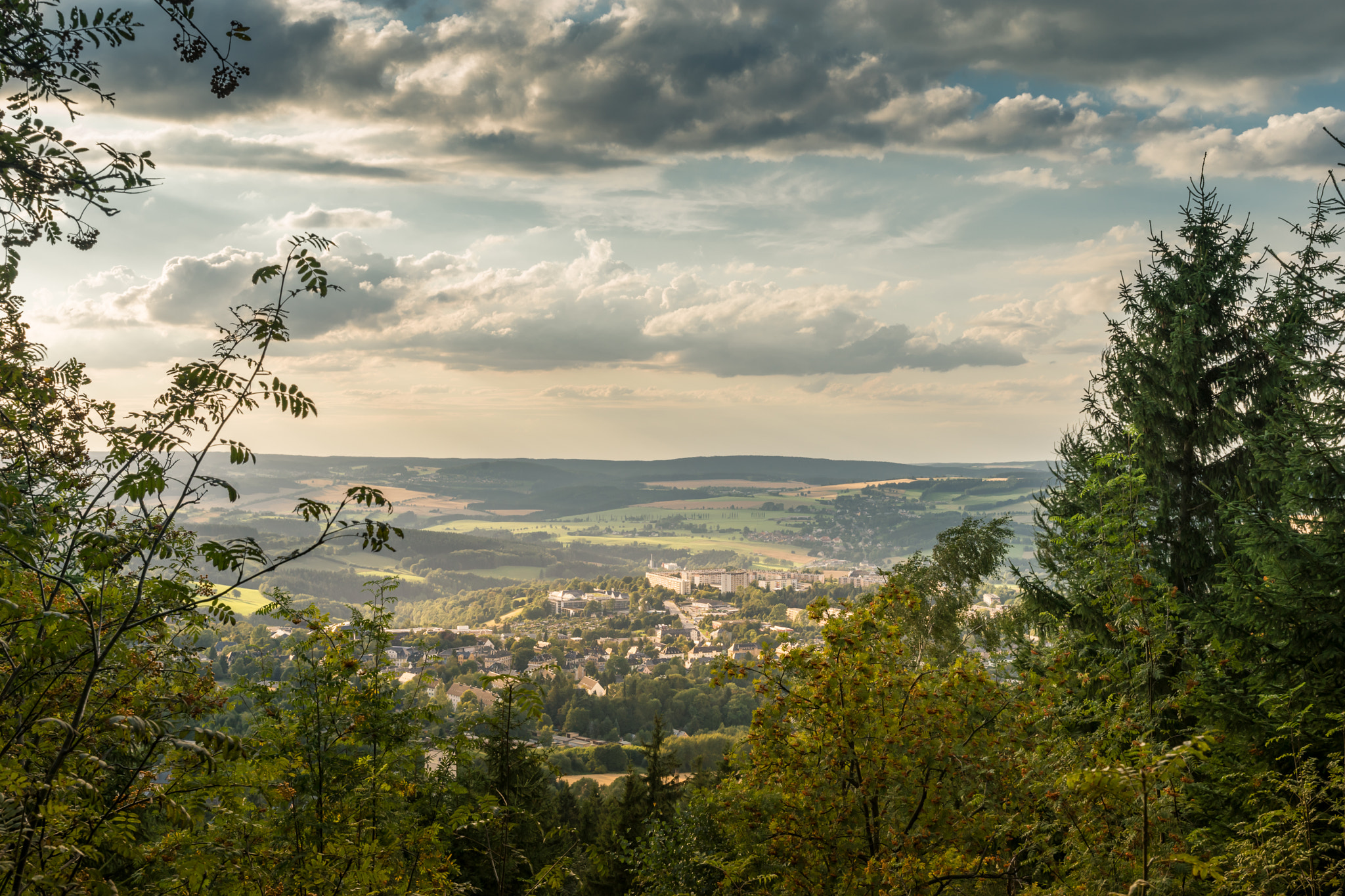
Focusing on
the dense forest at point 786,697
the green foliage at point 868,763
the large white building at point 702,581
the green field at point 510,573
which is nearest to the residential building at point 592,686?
the dense forest at point 786,697

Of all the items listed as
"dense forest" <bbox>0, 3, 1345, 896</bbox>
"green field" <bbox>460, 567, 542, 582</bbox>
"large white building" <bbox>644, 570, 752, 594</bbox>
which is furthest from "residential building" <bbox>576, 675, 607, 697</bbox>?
"green field" <bbox>460, 567, 542, 582</bbox>

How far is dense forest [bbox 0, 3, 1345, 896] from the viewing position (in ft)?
12.1

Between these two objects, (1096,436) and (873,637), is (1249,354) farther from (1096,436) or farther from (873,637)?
(873,637)

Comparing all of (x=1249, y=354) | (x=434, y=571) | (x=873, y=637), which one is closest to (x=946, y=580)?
(x=1249, y=354)

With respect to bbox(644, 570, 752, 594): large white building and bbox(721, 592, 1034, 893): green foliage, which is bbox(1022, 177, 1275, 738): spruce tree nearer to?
bbox(721, 592, 1034, 893): green foliage

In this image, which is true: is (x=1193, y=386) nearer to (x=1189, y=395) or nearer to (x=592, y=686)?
(x=1189, y=395)

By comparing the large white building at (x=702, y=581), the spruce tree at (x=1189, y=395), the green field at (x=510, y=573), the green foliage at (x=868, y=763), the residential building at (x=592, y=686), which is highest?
the spruce tree at (x=1189, y=395)

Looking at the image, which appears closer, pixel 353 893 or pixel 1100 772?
pixel 1100 772

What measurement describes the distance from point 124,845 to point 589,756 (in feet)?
140

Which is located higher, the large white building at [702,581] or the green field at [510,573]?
the large white building at [702,581]

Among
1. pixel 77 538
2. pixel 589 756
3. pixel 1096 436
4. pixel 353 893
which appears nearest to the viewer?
pixel 77 538

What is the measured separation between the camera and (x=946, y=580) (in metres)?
20.0

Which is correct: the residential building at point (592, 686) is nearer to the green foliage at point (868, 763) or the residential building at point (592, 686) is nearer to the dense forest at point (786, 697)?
the dense forest at point (786, 697)

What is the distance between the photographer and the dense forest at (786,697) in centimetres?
369
